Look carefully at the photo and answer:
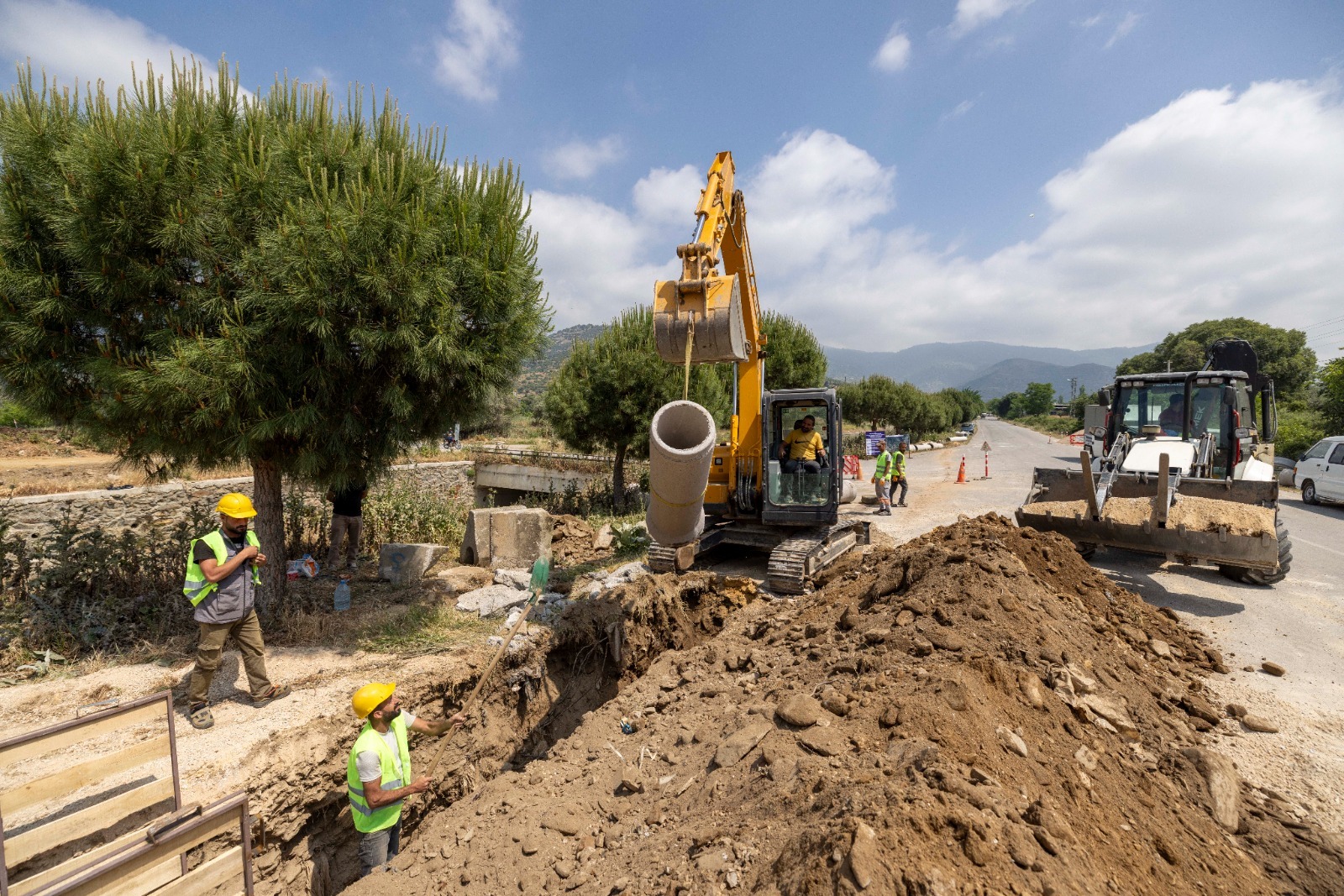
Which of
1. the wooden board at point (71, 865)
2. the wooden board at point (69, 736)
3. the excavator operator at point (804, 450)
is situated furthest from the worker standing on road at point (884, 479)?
the wooden board at point (71, 865)

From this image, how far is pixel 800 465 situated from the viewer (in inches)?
327

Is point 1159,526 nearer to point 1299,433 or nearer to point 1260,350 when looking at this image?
point 1299,433

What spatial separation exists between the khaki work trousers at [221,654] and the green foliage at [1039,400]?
158m

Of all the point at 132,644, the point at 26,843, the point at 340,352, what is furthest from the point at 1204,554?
the point at 132,644

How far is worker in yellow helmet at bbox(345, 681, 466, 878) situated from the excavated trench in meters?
0.31

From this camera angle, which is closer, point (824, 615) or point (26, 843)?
point (26, 843)

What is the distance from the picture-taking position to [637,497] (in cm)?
1686

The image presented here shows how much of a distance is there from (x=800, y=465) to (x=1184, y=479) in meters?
5.00

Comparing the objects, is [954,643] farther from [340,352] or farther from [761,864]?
[340,352]

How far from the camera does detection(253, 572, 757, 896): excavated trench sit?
4.32 m

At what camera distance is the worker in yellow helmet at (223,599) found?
15.7 feet

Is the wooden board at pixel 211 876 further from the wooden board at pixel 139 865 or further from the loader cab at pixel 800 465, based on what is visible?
the loader cab at pixel 800 465

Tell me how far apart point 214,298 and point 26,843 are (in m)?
4.11

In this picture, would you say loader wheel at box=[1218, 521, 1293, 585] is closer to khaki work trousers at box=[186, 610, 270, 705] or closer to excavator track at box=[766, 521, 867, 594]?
excavator track at box=[766, 521, 867, 594]
